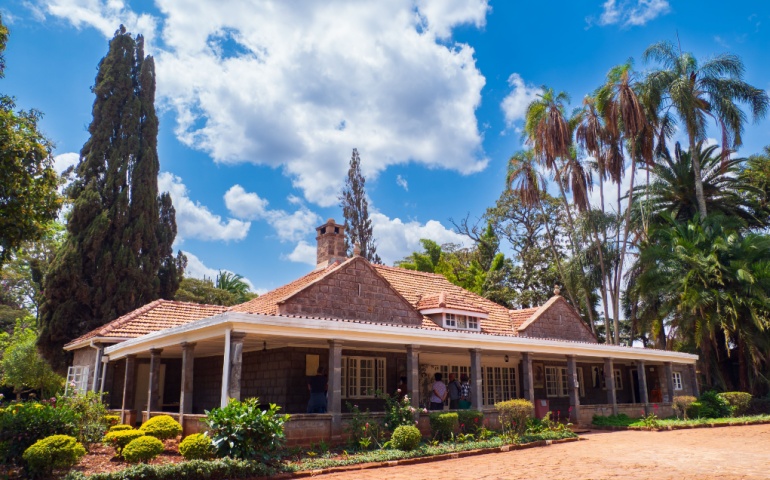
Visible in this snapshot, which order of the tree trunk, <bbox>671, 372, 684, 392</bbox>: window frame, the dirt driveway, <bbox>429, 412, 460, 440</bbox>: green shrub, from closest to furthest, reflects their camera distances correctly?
the dirt driveway, <bbox>429, 412, 460, 440</bbox>: green shrub, <bbox>671, 372, 684, 392</bbox>: window frame, the tree trunk

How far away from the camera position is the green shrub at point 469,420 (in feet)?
46.6

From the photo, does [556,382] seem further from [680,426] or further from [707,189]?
[707,189]

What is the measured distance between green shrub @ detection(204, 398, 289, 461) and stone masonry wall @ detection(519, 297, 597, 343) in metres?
13.5

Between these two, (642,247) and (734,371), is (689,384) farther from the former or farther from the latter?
(642,247)

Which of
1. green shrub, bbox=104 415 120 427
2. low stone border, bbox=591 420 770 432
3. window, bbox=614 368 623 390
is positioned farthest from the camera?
window, bbox=614 368 623 390

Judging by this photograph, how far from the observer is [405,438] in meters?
12.0

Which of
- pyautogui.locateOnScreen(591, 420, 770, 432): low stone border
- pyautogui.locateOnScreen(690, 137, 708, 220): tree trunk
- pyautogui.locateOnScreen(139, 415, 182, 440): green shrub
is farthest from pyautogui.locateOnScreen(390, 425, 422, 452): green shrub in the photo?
pyautogui.locateOnScreen(690, 137, 708, 220): tree trunk

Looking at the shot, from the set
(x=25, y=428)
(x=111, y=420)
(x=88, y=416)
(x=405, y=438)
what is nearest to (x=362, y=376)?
(x=405, y=438)

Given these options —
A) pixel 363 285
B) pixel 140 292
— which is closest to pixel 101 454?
pixel 363 285

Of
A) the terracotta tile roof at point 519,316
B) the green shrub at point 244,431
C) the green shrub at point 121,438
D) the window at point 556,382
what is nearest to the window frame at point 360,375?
the green shrub at point 244,431

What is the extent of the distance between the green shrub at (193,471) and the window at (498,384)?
12380mm

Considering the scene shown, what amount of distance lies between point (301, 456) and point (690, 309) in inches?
787

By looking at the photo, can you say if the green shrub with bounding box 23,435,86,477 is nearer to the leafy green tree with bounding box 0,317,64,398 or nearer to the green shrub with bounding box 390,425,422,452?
the green shrub with bounding box 390,425,422,452

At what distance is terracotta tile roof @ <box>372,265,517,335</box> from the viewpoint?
21016 millimetres
